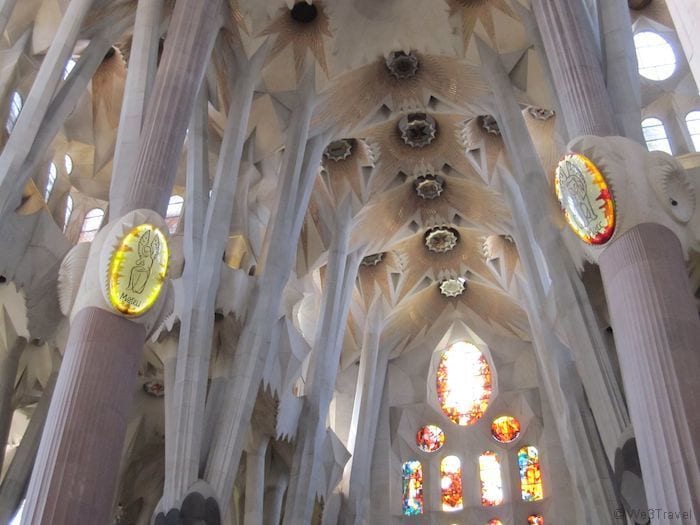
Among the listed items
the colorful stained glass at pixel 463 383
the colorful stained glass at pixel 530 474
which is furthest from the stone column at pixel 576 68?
the colorful stained glass at pixel 463 383

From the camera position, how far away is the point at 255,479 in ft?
47.1

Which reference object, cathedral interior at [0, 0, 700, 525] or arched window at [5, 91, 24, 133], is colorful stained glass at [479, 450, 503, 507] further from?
arched window at [5, 91, 24, 133]

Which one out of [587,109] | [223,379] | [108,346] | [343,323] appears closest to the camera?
[108,346]

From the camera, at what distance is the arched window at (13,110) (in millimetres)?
13665

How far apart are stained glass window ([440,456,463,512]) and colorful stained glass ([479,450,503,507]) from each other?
0.52 metres

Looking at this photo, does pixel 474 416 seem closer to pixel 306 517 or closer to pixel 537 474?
pixel 537 474

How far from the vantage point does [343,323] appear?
1786 centimetres

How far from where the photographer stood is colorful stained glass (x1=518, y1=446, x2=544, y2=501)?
19062mm

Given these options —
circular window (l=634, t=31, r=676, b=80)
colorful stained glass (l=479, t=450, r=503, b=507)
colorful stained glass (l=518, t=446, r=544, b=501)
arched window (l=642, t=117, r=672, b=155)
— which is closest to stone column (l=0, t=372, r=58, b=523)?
colorful stained glass (l=479, t=450, r=503, b=507)

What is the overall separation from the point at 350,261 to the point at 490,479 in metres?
5.91

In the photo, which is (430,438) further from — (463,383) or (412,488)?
(463,383)

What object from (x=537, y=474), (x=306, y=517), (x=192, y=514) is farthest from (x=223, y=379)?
(x=537, y=474)

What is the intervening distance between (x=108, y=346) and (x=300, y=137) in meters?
7.75

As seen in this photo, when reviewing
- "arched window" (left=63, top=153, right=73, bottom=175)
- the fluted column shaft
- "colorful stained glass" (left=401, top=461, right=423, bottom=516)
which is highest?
"arched window" (left=63, top=153, right=73, bottom=175)
